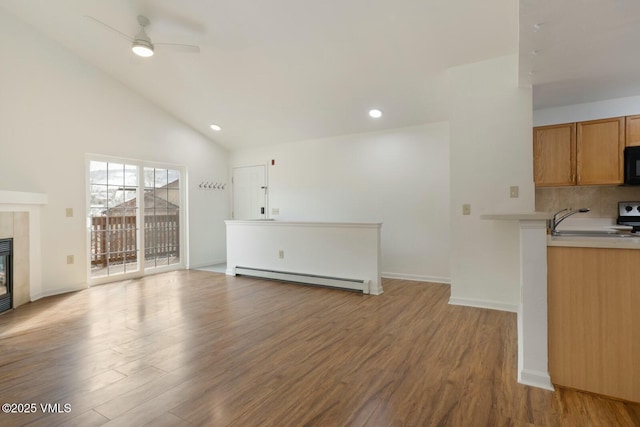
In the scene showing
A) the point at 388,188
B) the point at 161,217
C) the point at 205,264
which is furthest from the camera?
the point at 205,264

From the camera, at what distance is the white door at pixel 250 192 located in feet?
22.1

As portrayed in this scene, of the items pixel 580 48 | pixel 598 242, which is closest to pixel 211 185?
pixel 580 48

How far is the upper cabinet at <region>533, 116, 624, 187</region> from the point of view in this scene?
12.1ft

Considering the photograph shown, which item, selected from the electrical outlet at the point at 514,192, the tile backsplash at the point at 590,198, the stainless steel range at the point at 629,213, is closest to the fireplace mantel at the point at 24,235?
the electrical outlet at the point at 514,192

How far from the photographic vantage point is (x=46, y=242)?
4312 millimetres

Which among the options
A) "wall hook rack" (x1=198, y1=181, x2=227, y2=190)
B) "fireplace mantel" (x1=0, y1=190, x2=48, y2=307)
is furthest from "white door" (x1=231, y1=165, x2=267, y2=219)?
"fireplace mantel" (x1=0, y1=190, x2=48, y2=307)

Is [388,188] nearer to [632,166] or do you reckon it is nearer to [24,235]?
[632,166]

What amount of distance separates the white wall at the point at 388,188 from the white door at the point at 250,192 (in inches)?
21.0

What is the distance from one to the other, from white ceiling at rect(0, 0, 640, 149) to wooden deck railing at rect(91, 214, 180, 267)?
85.7 inches

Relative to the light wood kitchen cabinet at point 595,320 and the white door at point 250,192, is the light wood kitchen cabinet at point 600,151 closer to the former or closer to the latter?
the light wood kitchen cabinet at point 595,320

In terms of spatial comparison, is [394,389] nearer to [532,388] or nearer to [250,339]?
[532,388]

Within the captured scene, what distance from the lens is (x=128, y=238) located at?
212 inches

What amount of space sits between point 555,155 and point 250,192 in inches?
213

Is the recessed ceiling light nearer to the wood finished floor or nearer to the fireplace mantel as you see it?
the wood finished floor
